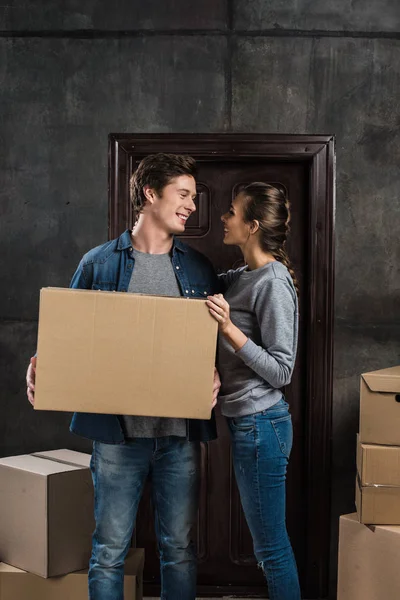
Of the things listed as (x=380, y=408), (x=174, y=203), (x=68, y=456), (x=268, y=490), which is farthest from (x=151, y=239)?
(x=68, y=456)

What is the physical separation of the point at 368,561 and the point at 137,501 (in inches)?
35.0

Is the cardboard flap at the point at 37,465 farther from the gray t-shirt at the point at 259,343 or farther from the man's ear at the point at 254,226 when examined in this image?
the man's ear at the point at 254,226

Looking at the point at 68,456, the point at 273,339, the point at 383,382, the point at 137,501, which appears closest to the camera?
the point at 273,339

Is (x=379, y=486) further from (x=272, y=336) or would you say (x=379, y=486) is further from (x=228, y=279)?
(x=228, y=279)

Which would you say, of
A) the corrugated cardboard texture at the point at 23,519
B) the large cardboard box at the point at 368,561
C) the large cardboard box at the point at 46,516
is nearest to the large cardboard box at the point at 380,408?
the large cardboard box at the point at 368,561

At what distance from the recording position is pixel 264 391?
1.95m

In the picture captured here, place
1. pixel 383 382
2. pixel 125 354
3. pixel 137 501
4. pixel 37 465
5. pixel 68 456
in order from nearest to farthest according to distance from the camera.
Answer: pixel 125 354 → pixel 137 501 → pixel 383 382 → pixel 37 465 → pixel 68 456

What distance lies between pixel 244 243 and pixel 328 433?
114 cm

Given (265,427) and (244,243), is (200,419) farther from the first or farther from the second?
(244,243)

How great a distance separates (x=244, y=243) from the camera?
208 cm

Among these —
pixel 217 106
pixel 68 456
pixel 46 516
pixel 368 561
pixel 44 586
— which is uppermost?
pixel 217 106

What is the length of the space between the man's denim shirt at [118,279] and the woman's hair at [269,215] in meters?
0.22

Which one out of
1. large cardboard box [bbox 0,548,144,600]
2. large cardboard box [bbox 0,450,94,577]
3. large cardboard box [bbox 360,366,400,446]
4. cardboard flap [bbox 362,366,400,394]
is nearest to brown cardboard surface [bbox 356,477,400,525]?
large cardboard box [bbox 360,366,400,446]

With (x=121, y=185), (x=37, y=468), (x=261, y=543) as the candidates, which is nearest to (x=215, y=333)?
(x=261, y=543)
